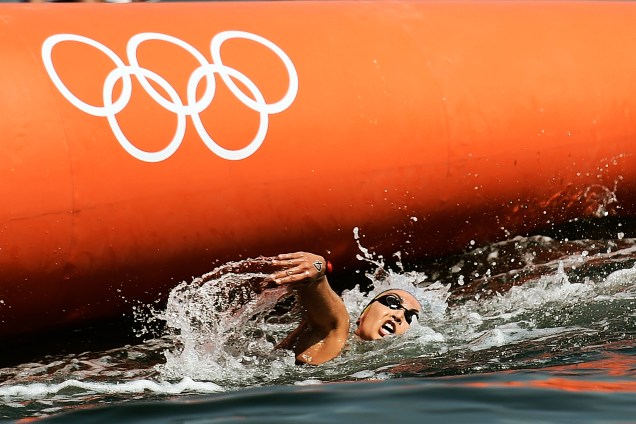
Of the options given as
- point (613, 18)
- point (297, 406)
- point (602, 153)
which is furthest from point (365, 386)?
point (613, 18)

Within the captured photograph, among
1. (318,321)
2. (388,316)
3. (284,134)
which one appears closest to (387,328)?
(388,316)

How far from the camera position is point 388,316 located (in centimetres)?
536

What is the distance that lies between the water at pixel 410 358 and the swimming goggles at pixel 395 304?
90 mm

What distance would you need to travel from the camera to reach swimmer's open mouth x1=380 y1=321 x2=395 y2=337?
17.5ft

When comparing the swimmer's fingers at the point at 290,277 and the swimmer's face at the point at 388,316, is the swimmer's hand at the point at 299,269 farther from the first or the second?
the swimmer's face at the point at 388,316

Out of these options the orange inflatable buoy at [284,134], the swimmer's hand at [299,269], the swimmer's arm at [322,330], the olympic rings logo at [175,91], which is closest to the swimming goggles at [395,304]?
the swimmer's arm at [322,330]

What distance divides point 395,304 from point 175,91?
1505mm

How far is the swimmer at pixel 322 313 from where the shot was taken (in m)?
4.56

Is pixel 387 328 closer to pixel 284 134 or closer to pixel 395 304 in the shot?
pixel 395 304

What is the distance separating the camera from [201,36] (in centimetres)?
559

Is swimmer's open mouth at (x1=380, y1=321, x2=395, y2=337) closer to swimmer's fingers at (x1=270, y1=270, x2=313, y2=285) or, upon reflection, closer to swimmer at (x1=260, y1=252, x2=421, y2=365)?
swimmer at (x1=260, y1=252, x2=421, y2=365)

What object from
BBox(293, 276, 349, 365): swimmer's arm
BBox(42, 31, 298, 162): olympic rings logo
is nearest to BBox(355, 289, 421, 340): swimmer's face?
BBox(293, 276, 349, 365): swimmer's arm

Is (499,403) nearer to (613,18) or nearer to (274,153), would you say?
(274,153)

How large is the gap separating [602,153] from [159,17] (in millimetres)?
2819
